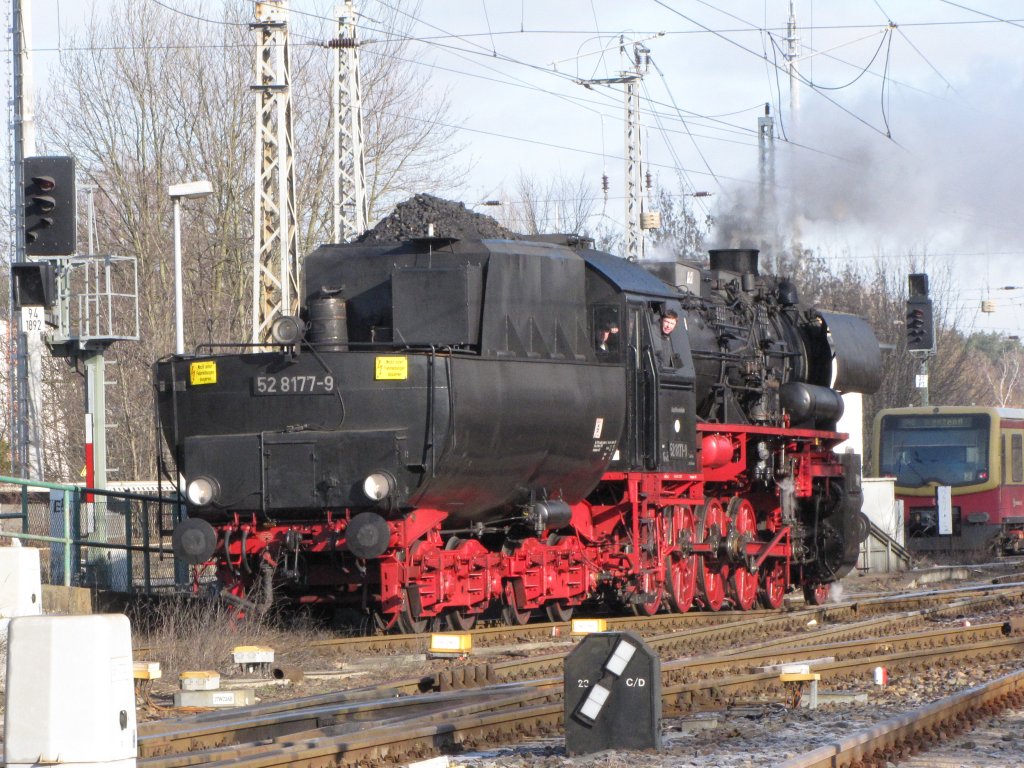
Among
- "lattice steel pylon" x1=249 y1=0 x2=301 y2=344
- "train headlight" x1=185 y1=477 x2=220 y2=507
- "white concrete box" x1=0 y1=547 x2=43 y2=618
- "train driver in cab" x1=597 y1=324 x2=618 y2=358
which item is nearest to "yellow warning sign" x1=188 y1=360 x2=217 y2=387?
"train headlight" x1=185 y1=477 x2=220 y2=507

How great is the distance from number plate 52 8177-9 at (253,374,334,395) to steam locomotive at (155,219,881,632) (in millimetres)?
16

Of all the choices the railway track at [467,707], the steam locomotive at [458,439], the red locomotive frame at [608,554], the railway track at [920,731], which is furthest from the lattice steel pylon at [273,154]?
the railway track at [920,731]

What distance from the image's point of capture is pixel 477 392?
40.8 feet

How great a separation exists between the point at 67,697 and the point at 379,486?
5.88 m

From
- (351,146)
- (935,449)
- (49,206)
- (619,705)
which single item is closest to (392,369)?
(49,206)

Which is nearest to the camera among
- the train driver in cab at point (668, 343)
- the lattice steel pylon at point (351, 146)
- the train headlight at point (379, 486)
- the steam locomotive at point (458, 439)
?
the train headlight at point (379, 486)

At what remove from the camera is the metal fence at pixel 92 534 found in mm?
15562

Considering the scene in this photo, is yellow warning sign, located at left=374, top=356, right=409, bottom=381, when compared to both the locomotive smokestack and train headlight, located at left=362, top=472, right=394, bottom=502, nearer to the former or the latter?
train headlight, located at left=362, top=472, right=394, bottom=502

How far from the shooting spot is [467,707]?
9148mm

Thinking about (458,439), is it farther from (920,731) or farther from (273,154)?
→ (273,154)

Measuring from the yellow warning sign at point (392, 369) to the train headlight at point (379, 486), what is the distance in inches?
30.2

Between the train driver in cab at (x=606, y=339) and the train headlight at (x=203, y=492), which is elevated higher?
the train driver in cab at (x=606, y=339)

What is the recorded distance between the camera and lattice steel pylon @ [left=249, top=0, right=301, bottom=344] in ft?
65.5

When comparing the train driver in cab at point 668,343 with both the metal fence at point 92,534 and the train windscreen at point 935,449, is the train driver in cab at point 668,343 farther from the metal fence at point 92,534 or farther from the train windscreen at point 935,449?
the train windscreen at point 935,449
